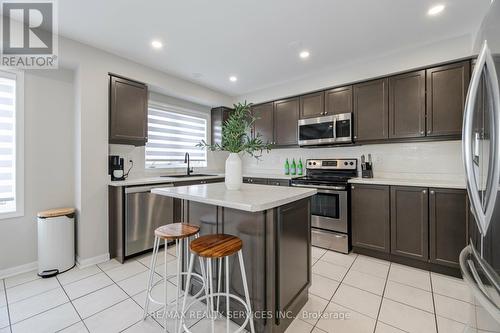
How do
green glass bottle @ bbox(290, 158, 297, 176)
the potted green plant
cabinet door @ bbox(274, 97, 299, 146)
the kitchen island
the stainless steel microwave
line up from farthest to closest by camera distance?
green glass bottle @ bbox(290, 158, 297, 176)
cabinet door @ bbox(274, 97, 299, 146)
the stainless steel microwave
the potted green plant
the kitchen island

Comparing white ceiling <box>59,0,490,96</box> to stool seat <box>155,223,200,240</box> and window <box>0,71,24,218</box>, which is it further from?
stool seat <box>155,223,200,240</box>

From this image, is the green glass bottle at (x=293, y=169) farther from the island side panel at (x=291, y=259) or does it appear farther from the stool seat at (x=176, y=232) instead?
the stool seat at (x=176, y=232)

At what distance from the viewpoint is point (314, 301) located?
1.97m

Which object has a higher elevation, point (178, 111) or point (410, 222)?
point (178, 111)

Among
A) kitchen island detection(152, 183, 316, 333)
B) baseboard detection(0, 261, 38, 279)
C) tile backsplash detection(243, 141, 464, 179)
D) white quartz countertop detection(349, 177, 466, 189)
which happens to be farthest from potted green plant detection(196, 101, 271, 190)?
baseboard detection(0, 261, 38, 279)

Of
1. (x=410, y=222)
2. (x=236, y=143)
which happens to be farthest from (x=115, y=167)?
(x=410, y=222)

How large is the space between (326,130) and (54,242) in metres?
3.90

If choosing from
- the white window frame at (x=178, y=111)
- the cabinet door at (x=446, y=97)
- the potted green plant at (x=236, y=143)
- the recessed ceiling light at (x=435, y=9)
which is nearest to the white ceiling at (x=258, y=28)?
the recessed ceiling light at (x=435, y=9)

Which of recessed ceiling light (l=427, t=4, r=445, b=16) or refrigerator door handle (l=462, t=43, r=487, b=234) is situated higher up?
recessed ceiling light (l=427, t=4, r=445, b=16)

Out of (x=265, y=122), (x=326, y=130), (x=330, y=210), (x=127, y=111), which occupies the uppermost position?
(x=265, y=122)

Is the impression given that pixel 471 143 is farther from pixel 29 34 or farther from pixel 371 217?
pixel 29 34

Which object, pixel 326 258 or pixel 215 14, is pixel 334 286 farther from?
pixel 215 14

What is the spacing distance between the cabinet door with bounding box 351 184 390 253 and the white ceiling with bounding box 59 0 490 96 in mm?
1872

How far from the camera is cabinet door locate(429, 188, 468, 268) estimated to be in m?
2.28
